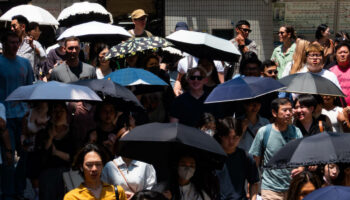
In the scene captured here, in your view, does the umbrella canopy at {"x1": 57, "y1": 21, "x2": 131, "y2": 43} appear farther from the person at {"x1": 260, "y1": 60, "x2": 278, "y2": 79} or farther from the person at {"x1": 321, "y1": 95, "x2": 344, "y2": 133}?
the person at {"x1": 321, "y1": 95, "x2": 344, "y2": 133}

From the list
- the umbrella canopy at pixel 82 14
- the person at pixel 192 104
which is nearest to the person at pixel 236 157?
the person at pixel 192 104

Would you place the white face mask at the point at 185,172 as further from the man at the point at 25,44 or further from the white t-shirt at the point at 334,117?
the man at the point at 25,44

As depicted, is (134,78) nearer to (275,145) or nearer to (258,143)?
(258,143)

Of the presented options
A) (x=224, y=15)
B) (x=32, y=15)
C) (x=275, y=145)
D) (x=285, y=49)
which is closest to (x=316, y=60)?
(x=275, y=145)

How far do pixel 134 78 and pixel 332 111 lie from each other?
105 inches

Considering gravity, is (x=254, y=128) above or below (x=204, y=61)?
below

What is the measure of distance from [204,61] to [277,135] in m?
2.18

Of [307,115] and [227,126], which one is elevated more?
[227,126]

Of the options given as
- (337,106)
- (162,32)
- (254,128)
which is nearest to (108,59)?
(254,128)

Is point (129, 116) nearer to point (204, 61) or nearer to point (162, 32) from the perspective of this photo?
point (204, 61)

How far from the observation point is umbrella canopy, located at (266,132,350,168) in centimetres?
675

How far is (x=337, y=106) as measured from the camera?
33.2ft

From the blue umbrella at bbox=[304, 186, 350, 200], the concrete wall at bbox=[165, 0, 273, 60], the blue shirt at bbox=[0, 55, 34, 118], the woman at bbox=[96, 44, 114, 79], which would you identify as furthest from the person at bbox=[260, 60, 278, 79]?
the blue umbrella at bbox=[304, 186, 350, 200]

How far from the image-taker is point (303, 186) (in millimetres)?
Result: 6668
